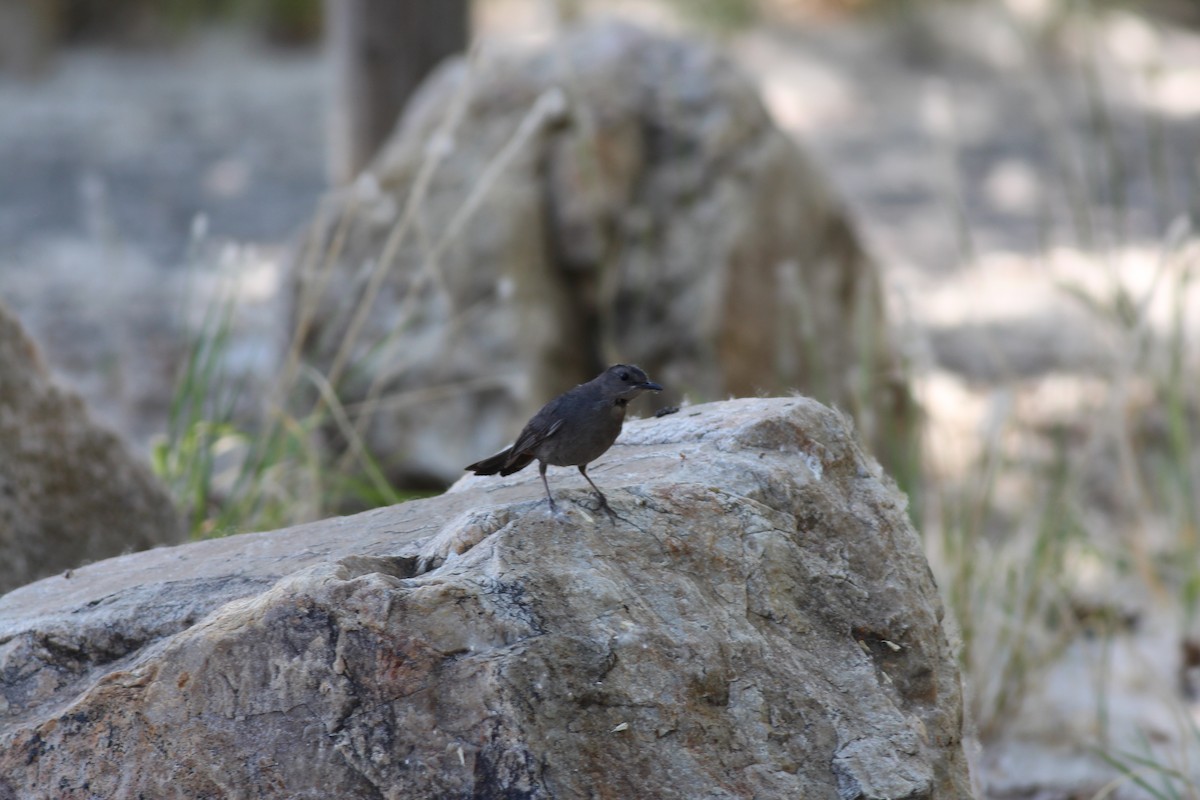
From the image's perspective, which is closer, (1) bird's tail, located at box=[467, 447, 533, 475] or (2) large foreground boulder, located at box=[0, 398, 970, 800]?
(2) large foreground boulder, located at box=[0, 398, 970, 800]

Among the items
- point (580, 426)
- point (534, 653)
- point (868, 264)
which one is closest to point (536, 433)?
point (580, 426)

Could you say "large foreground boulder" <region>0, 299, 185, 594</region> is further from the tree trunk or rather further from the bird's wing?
the tree trunk

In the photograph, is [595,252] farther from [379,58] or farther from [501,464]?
[501,464]

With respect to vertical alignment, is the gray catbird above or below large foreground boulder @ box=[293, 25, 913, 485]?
above

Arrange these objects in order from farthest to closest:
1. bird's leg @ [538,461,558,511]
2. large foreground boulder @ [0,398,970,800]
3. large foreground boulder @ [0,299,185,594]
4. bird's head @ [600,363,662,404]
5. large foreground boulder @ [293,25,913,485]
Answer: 1. large foreground boulder @ [293,25,913,485]
2. large foreground boulder @ [0,299,185,594]
3. bird's head @ [600,363,662,404]
4. bird's leg @ [538,461,558,511]
5. large foreground boulder @ [0,398,970,800]

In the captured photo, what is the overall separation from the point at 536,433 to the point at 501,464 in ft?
0.39

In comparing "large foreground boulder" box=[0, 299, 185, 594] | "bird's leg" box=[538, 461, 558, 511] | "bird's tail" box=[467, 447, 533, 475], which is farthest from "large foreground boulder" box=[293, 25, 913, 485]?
"bird's leg" box=[538, 461, 558, 511]

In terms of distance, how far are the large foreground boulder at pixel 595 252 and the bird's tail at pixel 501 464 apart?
188 centimetres

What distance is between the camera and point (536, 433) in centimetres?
182

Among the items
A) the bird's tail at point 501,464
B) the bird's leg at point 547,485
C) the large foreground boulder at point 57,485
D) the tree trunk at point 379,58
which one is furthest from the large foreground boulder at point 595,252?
the bird's leg at point 547,485

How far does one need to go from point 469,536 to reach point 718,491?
0.36 m

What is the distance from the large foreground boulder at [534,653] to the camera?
1453 millimetres

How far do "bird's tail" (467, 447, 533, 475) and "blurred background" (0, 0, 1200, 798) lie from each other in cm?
74

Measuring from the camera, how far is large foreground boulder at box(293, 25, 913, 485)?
3918 mm
